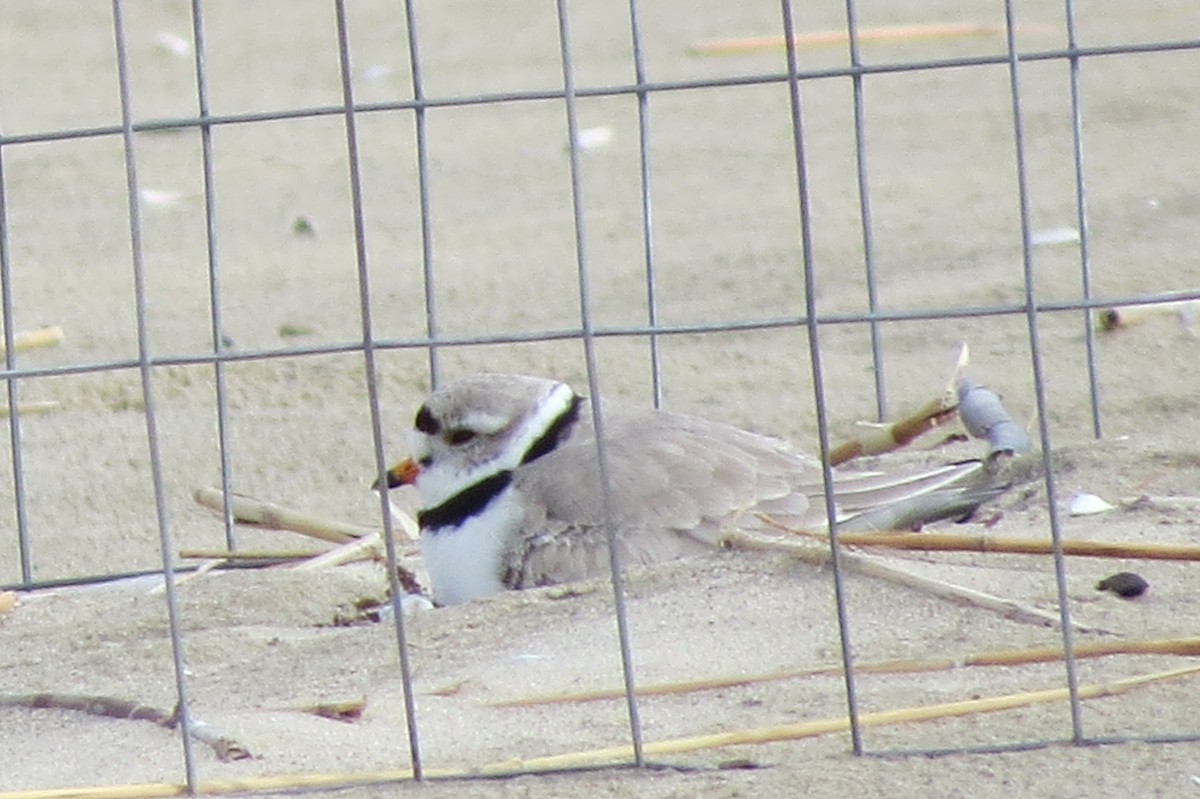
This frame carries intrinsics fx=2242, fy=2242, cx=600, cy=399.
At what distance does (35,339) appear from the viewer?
6504 millimetres

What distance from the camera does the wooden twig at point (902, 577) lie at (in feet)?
11.8

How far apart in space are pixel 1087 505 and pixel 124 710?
193 cm

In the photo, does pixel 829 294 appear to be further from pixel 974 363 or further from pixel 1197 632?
pixel 1197 632

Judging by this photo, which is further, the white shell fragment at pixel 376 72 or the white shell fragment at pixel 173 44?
the white shell fragment at pixel 173 44

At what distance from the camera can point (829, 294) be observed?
23.1 ft

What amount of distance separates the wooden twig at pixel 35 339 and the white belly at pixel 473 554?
2.30m

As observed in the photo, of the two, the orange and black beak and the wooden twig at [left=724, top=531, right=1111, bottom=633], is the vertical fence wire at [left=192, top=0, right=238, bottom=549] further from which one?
the wooden twig at [left=724, top=531, right=1111, bottom=633]

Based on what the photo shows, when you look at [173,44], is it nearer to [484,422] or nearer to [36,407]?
[36,407]

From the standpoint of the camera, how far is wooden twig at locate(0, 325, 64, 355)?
6.49 meters

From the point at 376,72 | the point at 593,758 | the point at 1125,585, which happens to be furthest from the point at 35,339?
the point at 376,72

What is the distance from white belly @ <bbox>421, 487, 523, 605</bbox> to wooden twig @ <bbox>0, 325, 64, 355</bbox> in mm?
2295

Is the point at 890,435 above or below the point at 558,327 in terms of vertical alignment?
below

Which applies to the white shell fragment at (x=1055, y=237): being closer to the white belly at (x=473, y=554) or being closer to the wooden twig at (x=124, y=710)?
the white belly at (x=473, y=554)

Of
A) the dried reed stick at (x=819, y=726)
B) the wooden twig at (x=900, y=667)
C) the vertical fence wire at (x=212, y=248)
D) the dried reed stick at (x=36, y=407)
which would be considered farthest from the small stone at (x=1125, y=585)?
the dried reed stick at (x=36, y=407)
